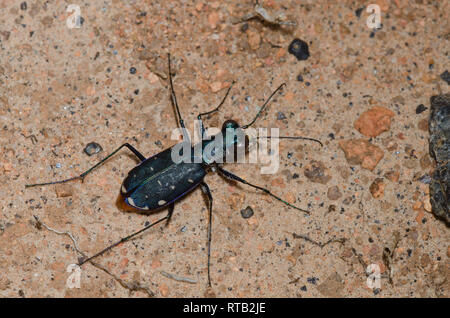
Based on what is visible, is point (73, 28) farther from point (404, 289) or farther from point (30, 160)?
point (404, 289)

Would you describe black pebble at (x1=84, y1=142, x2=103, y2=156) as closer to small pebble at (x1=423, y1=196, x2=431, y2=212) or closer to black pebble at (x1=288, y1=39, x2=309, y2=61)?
black pebble at (x1=288, y1=39, x2=309, y2=61)

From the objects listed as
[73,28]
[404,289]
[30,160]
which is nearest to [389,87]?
[404,289]

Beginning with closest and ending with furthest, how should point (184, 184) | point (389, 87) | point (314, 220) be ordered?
point (184, 184), point (314, 220), point (389, 87)

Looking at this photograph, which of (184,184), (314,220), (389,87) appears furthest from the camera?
(389,87)

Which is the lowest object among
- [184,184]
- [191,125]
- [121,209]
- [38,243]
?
[38,243]

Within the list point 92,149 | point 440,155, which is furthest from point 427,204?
point 92,149

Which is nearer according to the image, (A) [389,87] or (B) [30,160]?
(B) [30,160]

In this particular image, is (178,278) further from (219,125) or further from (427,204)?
(427,204)
